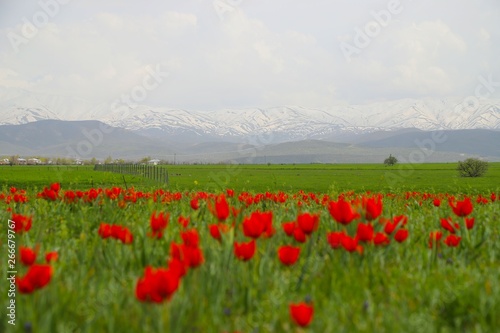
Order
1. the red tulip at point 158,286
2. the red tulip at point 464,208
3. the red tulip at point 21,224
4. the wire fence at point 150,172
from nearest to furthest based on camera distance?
the red tulip at point 158,286
the red tulip at point 21,224
the red tulip at point 464,208
the wire fence at point 150,172

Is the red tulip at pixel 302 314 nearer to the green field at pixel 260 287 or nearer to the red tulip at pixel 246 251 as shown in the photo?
the green field at pixel 260 287

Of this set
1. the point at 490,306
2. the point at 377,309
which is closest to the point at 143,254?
the point at 377,309

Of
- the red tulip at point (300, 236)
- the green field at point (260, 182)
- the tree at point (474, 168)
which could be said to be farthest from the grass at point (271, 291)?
the tree at point (474, 168)

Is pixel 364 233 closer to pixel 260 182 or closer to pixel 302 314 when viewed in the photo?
pixel 302 314

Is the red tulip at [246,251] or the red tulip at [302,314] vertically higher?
the red tulip at [246,251]

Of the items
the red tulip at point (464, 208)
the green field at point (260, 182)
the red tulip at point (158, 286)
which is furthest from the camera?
the green field at point (260, 182)

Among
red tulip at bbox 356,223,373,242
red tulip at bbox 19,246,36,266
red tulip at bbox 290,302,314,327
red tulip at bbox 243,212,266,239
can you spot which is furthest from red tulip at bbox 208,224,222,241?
red tulip at bbox 290,302,314,327

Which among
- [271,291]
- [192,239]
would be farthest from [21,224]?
[271,291]

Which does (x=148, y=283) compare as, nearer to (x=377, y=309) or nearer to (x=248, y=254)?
(x=248, y=254)

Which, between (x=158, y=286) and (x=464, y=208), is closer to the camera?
(x=158, y=286)

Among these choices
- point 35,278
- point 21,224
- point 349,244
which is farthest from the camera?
point 21,224

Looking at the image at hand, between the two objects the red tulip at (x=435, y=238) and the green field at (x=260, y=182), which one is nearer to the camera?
the red tulip at (x=435, y=238)

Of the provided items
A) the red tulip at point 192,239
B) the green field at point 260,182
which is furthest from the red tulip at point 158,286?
the green field at point 260,182

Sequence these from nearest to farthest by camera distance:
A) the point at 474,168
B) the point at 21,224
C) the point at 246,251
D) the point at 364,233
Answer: the point at 246,251 → the point at 364,233 → the point at 21,224 → the point at 474,168
